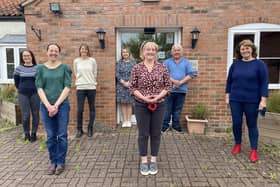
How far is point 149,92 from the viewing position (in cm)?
330

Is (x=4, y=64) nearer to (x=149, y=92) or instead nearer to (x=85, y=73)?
(x=85, y=73)

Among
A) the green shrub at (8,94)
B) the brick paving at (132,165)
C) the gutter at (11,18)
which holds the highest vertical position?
the gutter at (11,18)

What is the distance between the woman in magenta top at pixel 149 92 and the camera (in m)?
3.28

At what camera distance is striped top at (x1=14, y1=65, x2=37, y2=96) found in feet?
15.6

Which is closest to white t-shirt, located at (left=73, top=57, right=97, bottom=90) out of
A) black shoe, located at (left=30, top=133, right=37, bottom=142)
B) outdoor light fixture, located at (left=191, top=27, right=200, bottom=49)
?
black shoe, located at (left=30, top=133, right=37, bottom=142)

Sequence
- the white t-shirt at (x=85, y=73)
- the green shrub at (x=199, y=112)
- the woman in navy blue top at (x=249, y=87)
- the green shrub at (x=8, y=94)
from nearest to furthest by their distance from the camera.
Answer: the woman in navy blue top at (x=249, y=87) → the white t-shirt at (x=85, y=73) → the green shrub at (x=199, y=112) → the green shrub at (x=8, y=94)

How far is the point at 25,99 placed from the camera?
4863mm

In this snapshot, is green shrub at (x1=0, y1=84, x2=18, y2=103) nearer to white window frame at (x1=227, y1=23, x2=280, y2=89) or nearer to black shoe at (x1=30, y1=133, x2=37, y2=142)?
black shoe at (x1=30, y1=133, x2=37, y2=142)

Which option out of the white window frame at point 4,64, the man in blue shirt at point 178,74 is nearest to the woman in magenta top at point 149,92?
the man in blue shirt at point 178,74

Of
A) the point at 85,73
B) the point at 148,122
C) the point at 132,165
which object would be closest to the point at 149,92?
the point at 148,122

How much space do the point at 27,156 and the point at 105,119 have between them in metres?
1.85

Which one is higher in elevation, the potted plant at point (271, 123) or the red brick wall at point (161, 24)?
the red brick wall at point (161, 24)

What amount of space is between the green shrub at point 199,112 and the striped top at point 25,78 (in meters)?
3.29

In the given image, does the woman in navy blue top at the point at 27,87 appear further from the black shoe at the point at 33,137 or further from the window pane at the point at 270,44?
the window pane at the point at 270,44
